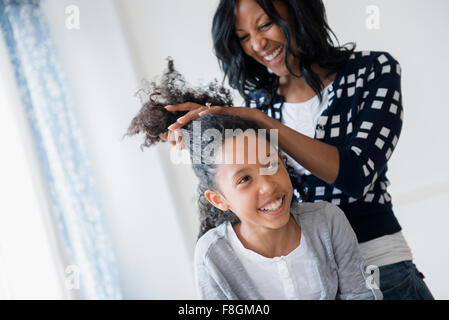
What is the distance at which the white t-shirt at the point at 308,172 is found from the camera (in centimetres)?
106

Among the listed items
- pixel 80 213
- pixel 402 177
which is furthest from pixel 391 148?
pixel 80 213

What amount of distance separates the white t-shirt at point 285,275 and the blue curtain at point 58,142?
1.26 m

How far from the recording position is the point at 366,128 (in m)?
1.05

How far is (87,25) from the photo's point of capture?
2.33 metres

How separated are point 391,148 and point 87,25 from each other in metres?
1.82

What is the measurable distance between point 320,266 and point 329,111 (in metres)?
0.40

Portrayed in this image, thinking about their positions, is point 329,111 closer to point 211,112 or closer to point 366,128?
point 366,128

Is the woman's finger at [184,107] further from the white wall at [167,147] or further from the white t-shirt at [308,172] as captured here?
the white wall at [167,147]

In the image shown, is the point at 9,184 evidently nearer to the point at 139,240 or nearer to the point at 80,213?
the point at 80,213

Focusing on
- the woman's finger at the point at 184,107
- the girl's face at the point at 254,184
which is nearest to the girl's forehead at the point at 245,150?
the girl's face at the point at 254,184

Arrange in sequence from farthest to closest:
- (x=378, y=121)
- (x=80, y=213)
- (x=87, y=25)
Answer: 1. (x=87, y=25)
2. (x=80, y=213)
3. (x=378, y=121)

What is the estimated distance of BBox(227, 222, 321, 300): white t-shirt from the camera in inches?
37.9

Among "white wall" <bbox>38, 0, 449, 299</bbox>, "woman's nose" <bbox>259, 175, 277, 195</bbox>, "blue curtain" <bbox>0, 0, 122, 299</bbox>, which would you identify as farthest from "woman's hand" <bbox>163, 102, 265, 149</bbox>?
"white wall" <bbox>38, 0, 449, 299</bbox>
